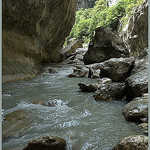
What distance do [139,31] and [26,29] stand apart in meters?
10.9

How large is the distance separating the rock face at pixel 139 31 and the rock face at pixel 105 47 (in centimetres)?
357

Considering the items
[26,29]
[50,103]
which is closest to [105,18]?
[26,29]

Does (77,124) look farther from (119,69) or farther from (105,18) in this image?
(105,18)

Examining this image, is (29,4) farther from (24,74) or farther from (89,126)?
(89,126)

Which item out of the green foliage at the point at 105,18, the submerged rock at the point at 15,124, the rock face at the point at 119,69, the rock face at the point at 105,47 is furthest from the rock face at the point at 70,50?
the submerged rock at the point at 15,124

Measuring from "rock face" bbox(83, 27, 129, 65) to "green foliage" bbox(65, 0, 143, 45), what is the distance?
7079 millimetres

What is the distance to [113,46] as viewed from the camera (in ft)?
38.5

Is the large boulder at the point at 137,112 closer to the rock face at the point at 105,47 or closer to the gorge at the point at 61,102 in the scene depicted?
the gorge at the point at 61,102

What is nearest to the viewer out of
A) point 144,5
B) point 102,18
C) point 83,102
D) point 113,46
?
point 83,102

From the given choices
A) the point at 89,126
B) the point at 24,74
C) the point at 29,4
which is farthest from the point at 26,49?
the point at 89,126

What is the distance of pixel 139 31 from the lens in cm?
1516

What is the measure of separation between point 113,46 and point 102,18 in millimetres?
24634

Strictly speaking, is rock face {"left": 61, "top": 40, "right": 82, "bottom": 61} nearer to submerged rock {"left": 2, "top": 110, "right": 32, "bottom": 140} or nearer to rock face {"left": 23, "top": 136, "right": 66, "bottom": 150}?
submerged rock {"left": 2, "top": 110, "right": 32, "bottom": 140}

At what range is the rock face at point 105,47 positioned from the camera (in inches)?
462
